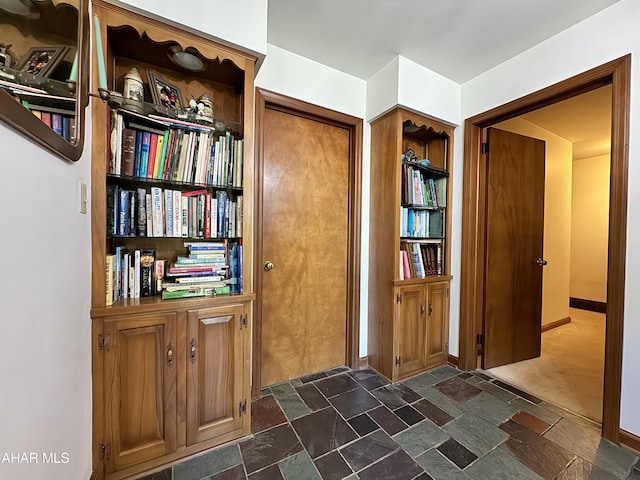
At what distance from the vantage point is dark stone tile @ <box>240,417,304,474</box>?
4.52 ft

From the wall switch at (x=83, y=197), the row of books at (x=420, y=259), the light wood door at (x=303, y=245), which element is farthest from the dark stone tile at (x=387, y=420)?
the wall switch at (x=83, y=197)

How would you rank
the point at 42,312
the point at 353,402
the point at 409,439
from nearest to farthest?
1. the point at 42,312
2. the point at 409,439
3. the point at 353,402

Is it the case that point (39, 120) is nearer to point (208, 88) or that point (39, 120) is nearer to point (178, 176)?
point (178, 176)

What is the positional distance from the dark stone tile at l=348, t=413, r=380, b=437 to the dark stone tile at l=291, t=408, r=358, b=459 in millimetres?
37

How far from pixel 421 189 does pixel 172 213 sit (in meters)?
1.98

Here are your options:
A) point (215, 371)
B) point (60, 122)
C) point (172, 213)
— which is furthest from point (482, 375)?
point (60, 122)

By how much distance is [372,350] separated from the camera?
7.80 feet

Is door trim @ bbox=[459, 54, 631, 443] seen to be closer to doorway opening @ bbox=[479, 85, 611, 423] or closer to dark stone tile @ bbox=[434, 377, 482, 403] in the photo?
doorway opening @ bbox=[479, 85, 611, 423]

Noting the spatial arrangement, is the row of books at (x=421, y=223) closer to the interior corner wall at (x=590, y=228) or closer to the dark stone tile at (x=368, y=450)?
the dark stone tile at (x=368, y=450)

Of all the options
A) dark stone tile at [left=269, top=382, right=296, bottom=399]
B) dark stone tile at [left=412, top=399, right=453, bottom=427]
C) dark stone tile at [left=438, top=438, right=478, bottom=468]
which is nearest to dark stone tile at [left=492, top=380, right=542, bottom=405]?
dark stone tile at [left=412, top=399, right=453, bottom=427]

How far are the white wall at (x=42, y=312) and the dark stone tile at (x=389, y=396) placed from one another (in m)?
1.66

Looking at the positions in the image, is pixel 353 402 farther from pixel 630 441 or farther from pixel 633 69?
pixel 633 69

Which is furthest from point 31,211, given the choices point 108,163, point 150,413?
point 150,413

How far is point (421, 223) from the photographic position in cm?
245
